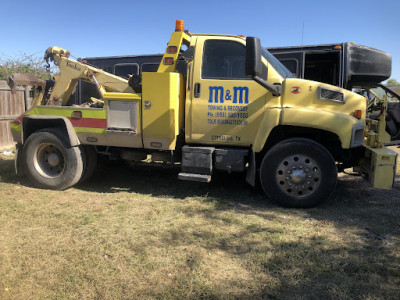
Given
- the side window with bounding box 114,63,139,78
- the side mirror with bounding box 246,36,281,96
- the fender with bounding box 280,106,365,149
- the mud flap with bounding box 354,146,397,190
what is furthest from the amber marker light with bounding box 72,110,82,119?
the mud flap with bounding box 354,146,397,190

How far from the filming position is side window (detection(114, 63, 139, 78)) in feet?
27.2

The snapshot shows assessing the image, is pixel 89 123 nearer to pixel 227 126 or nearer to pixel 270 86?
pixel 227 126

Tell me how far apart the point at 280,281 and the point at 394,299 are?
85 centimetres

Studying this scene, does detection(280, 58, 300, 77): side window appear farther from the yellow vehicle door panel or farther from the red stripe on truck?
the red stripe on truck

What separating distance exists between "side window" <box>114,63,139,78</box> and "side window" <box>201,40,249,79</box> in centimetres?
394

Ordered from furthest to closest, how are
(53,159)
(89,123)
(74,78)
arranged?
(74,78)
(53,159)
(89,123)

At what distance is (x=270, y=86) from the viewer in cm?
436

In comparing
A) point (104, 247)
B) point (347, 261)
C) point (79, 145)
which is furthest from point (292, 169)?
point (79, 145)

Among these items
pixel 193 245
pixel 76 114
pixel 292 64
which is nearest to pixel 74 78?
pixel 76 114

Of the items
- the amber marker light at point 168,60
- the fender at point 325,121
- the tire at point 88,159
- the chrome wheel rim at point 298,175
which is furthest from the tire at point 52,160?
the fender at point 325,121

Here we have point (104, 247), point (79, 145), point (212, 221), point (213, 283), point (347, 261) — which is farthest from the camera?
point (79, 145)

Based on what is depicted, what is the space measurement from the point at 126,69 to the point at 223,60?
4.39 meters

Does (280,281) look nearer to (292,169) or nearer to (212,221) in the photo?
(212,221)

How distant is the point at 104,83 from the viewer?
5.77 meters
